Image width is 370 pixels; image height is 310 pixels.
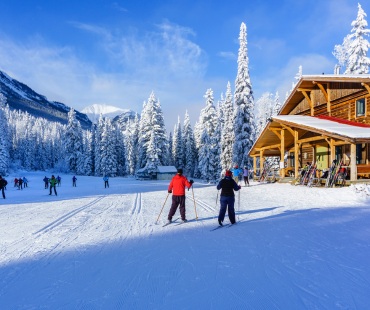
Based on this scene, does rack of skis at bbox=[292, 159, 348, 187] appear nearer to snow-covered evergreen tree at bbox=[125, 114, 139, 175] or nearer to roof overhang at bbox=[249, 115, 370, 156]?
roof overhang at bbox=[249, 115, 370, 156]

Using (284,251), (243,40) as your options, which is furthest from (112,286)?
(243,40)

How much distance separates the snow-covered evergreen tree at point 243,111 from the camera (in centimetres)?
3172

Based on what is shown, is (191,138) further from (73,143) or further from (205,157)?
(73,143)

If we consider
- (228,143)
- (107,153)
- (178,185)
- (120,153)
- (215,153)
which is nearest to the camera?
(178,185)

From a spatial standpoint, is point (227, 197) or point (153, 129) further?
point (153, 129)

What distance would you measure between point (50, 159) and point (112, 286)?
357 ft

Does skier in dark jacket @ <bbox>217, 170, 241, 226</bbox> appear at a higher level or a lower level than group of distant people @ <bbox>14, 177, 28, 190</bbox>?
higher

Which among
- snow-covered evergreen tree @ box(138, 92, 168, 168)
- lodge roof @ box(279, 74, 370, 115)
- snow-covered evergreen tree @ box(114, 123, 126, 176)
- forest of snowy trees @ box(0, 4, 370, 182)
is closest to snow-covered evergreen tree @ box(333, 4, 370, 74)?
forest of snowy trees @ box(0, 4, 370, 182)

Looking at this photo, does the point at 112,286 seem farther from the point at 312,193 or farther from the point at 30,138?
the point at 30,138

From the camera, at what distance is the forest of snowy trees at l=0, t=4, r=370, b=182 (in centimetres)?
3238

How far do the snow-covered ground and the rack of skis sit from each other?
7.37m

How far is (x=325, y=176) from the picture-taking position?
734 inches

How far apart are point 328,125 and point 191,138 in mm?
A: 44980

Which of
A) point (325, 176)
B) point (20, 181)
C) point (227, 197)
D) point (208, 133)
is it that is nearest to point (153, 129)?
point (208, 133)
